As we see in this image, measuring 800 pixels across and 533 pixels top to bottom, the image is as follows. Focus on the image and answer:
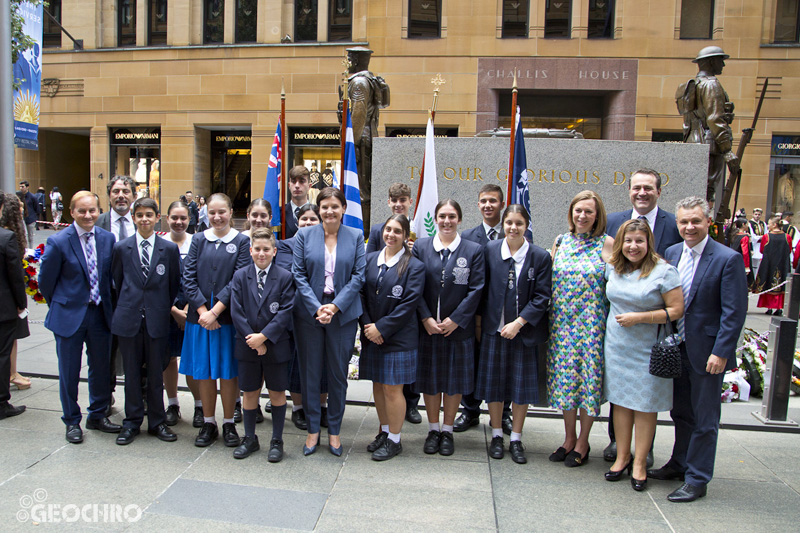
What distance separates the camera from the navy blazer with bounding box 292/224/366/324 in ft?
14.5

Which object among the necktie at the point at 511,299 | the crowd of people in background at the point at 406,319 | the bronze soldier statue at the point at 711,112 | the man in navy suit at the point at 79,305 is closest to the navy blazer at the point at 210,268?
the crowd of people in background at the point at 406,319

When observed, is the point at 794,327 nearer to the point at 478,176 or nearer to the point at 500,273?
the point at 500,273

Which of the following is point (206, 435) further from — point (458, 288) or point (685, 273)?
point (685, 273)

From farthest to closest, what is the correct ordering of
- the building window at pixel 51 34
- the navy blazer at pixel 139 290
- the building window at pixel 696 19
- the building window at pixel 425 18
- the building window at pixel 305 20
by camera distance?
the building window at pixel 51 34 < the building window at pixel 305 20 < the building window at pixel 425 18 < the building window at pixel 696 19 < the navy blazer at pixel 139 290

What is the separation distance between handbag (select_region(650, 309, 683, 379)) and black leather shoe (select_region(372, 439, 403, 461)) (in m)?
1.94

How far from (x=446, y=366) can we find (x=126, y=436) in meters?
2.56

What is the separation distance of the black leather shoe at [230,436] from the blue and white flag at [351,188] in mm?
2333

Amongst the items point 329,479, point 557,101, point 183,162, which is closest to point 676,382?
point 329,479

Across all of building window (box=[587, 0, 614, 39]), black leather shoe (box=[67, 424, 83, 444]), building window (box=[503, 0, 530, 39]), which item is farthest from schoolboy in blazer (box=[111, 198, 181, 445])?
building window (box=[587, 0, 614, 39])

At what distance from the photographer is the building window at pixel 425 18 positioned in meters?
19.4

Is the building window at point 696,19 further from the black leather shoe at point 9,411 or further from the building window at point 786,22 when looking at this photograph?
the black leather shoe at point 9,411

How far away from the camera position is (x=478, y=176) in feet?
25.3

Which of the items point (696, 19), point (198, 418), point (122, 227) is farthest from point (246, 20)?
point (198, 418)

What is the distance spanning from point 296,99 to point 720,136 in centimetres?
1498
